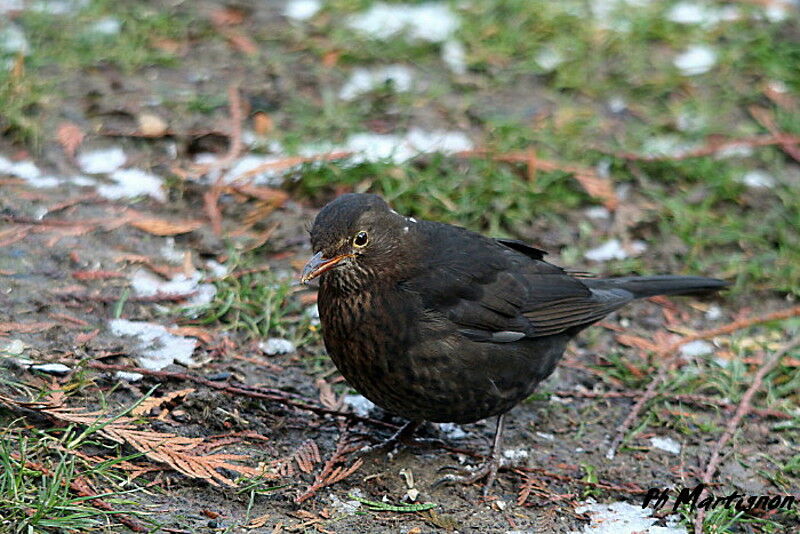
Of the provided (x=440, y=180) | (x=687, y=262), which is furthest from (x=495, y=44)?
(x=687, y=262)

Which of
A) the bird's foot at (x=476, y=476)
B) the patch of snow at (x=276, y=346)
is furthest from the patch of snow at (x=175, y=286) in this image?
the bird's foot at (x=476, y=476)

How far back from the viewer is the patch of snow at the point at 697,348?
517cm

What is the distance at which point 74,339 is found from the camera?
431cm

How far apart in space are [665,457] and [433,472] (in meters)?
1.09

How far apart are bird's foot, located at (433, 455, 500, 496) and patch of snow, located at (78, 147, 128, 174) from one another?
2851 mm

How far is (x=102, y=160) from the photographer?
5777 mm

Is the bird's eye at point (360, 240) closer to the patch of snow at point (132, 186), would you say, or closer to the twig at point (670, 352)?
the twig at point (670, 352)

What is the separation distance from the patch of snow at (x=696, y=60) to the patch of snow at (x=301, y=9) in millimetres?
2828

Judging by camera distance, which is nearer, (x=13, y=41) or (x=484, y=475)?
(x=484, y=475)

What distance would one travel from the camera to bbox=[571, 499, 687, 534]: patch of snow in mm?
3912

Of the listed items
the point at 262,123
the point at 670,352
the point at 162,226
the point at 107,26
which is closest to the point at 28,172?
the point at 162,226

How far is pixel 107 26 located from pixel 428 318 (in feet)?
13.3

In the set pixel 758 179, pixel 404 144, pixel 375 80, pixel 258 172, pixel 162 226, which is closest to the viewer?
pixel 162 226

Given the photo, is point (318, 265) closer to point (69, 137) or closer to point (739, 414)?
point (739, 414)
